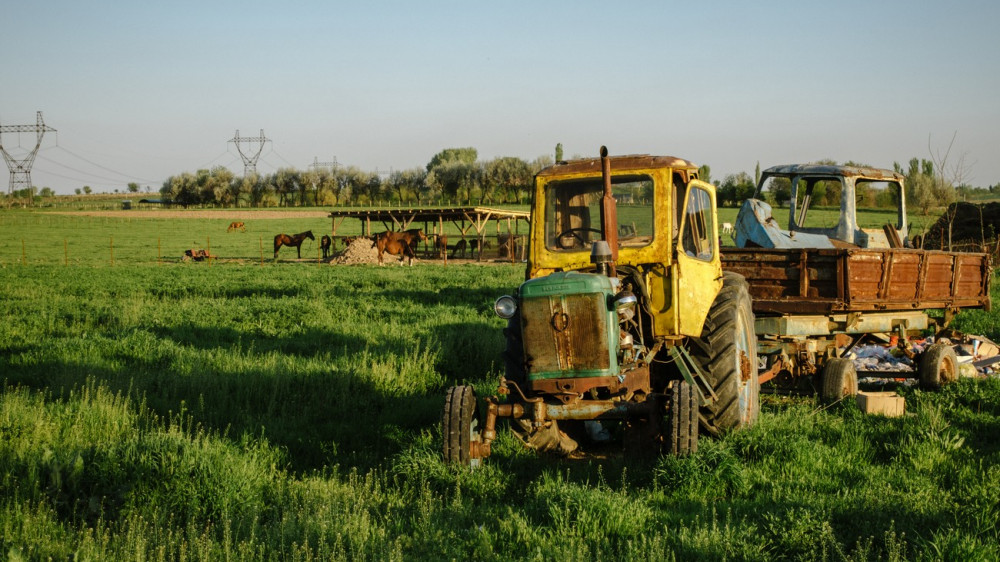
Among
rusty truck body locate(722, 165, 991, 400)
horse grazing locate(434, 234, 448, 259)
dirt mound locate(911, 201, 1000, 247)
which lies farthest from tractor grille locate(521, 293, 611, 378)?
horse grazing locate(434, 234, 448, 259)

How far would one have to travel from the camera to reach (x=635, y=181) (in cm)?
696

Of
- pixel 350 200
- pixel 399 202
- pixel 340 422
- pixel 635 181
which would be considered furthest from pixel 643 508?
pixel 350 200

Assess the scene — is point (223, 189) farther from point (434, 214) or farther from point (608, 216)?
point (608, 216)

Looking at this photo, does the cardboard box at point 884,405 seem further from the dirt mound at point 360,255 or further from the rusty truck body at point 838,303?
the dirt mound at point 360,255

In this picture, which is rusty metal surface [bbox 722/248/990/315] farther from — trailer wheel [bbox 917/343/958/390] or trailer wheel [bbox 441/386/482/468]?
trailer wheel [bbox 441/386/482/468]

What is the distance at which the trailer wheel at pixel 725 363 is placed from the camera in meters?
6.86

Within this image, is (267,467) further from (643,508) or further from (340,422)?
(643,508)

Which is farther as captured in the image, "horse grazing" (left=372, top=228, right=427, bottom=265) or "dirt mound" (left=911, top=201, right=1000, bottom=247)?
"horse grazing" (left=372, top=228, right=427, bottom=265)

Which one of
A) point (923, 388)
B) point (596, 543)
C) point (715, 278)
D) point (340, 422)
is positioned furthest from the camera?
point (923, 388)

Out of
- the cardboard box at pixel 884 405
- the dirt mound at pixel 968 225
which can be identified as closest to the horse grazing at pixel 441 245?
the dirt mound at pixel 968 225

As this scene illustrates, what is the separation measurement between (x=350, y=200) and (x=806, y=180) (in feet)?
331

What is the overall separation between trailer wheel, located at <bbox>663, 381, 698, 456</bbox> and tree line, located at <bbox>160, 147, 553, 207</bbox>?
318ft

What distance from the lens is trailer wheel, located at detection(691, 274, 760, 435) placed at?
270 inches

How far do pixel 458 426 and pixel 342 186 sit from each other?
111 metres
